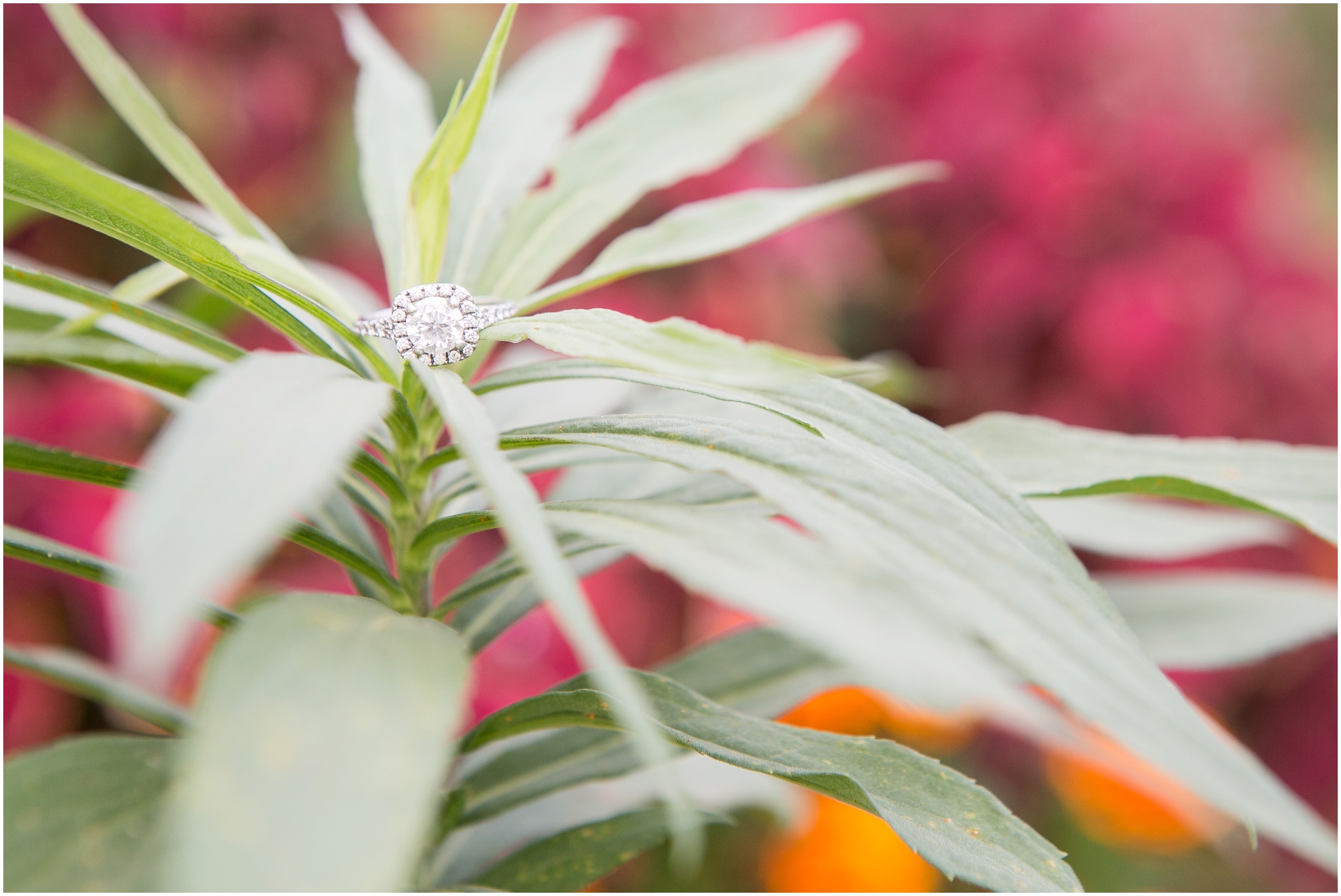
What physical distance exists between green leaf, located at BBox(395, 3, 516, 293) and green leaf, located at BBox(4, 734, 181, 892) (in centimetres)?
18

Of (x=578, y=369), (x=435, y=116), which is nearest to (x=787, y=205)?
(x=578, y=369)

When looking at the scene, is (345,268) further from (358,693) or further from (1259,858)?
(1259,858)

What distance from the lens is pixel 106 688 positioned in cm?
39

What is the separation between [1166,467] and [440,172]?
274 mm

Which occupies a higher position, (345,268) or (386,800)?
(345,268)

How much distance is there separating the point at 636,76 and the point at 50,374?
59 centimetres

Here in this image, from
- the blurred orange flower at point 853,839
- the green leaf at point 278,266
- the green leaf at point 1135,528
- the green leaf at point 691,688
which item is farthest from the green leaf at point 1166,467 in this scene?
the blurred orange flower at point 853,839

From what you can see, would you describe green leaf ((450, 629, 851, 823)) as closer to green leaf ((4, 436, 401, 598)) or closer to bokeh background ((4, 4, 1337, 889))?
green leaf ((4, 436, 401, 598))

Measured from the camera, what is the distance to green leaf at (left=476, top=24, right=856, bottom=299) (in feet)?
1.22

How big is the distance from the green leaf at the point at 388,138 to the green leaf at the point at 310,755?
0.61ft

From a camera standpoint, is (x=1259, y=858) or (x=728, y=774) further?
(x=1259, y=858)

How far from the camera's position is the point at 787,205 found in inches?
14.7

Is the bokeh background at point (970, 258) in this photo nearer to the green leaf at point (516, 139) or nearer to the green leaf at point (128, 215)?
the green leaf at point (516, 139)

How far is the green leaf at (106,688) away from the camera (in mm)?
366
